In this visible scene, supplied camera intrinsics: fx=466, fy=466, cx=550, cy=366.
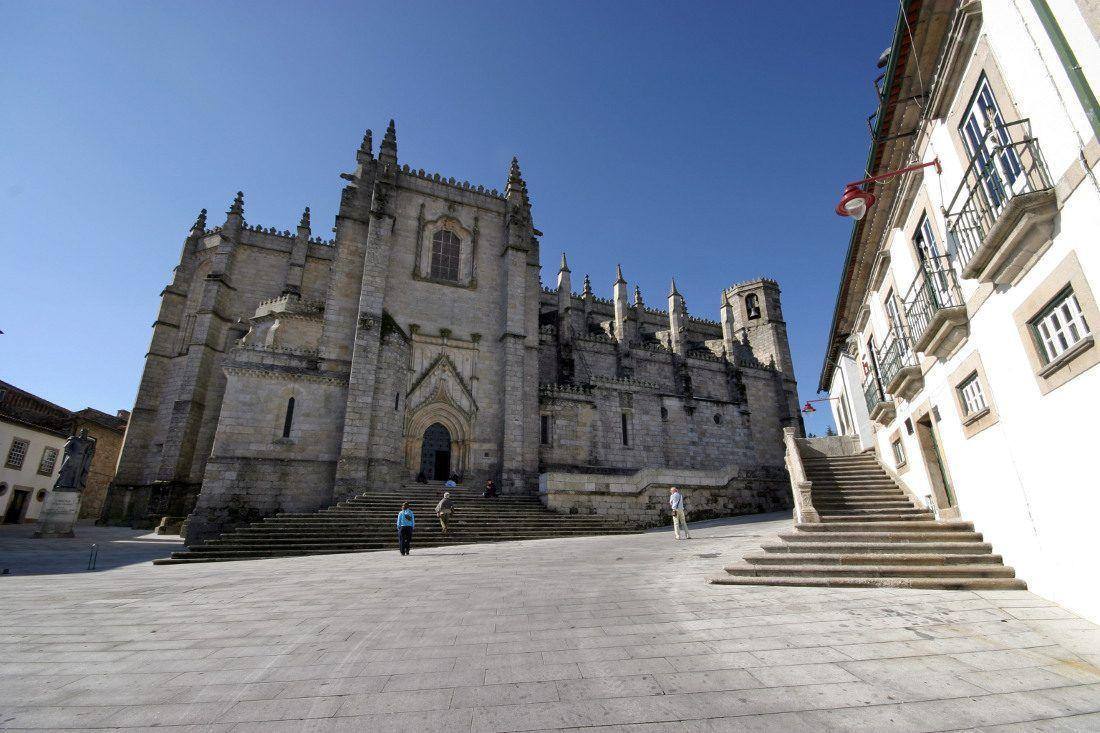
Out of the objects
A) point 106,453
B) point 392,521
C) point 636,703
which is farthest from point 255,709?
point 106,453

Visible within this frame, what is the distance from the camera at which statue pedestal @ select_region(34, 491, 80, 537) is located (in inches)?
711

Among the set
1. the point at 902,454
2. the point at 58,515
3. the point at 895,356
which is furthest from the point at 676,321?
the point at 58,515

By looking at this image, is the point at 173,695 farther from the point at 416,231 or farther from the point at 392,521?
the point at 416,231

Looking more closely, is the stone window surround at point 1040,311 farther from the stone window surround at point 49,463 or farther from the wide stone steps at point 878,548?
the stone window surround at point 49,463

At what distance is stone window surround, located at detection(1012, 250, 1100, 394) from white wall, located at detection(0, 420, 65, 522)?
39.1 meters

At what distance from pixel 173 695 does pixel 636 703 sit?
138 inches

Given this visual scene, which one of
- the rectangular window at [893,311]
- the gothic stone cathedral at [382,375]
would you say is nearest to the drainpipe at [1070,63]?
the rectangular window at [893,311]

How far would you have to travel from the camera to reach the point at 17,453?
86.8ft

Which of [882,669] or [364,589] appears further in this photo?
[364,589]

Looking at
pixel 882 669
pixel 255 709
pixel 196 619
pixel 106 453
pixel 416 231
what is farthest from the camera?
pixel 106 453

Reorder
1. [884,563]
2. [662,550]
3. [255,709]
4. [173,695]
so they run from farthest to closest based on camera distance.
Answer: [662,550]
[884,563]
[173,695]
[255,709]

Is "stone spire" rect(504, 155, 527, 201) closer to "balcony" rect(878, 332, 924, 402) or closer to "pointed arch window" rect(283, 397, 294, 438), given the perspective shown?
"pointed arch window" rect(283, 397, 294, 438)

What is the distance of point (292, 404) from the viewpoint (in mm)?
20453

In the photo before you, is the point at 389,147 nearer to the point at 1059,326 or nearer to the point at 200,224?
the point at 200,224
